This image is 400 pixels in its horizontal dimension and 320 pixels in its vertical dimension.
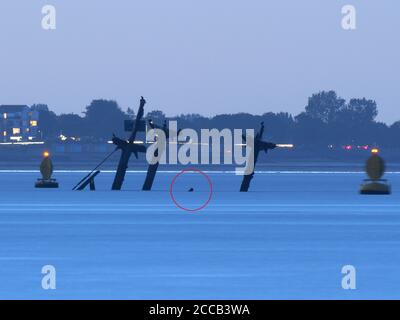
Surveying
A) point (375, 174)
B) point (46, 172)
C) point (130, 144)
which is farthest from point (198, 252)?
point (46, 172)

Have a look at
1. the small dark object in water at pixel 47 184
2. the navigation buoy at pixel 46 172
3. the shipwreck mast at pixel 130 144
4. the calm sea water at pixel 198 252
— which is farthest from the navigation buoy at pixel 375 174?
the small dark object in water at pixel 47 184

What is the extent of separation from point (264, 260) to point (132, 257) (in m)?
3.49

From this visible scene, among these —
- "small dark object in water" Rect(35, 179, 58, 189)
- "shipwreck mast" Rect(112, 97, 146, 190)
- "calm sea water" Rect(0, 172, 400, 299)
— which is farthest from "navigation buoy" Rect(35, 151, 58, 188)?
"calm sea water" Rect(0, 172, 400, 299)

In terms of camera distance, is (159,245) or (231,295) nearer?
(231,295)

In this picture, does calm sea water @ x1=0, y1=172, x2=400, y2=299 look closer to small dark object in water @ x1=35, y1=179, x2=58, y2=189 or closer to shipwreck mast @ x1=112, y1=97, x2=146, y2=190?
shipwreck mast @ x1=112, y1=97, x2=146, y2=190

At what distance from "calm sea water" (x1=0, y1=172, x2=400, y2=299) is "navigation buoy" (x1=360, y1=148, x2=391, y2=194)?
14.2m

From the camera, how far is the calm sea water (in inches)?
1100

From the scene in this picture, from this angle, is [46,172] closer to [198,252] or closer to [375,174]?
[375,174]

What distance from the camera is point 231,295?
26766 mm

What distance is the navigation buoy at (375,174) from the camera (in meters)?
79.5
